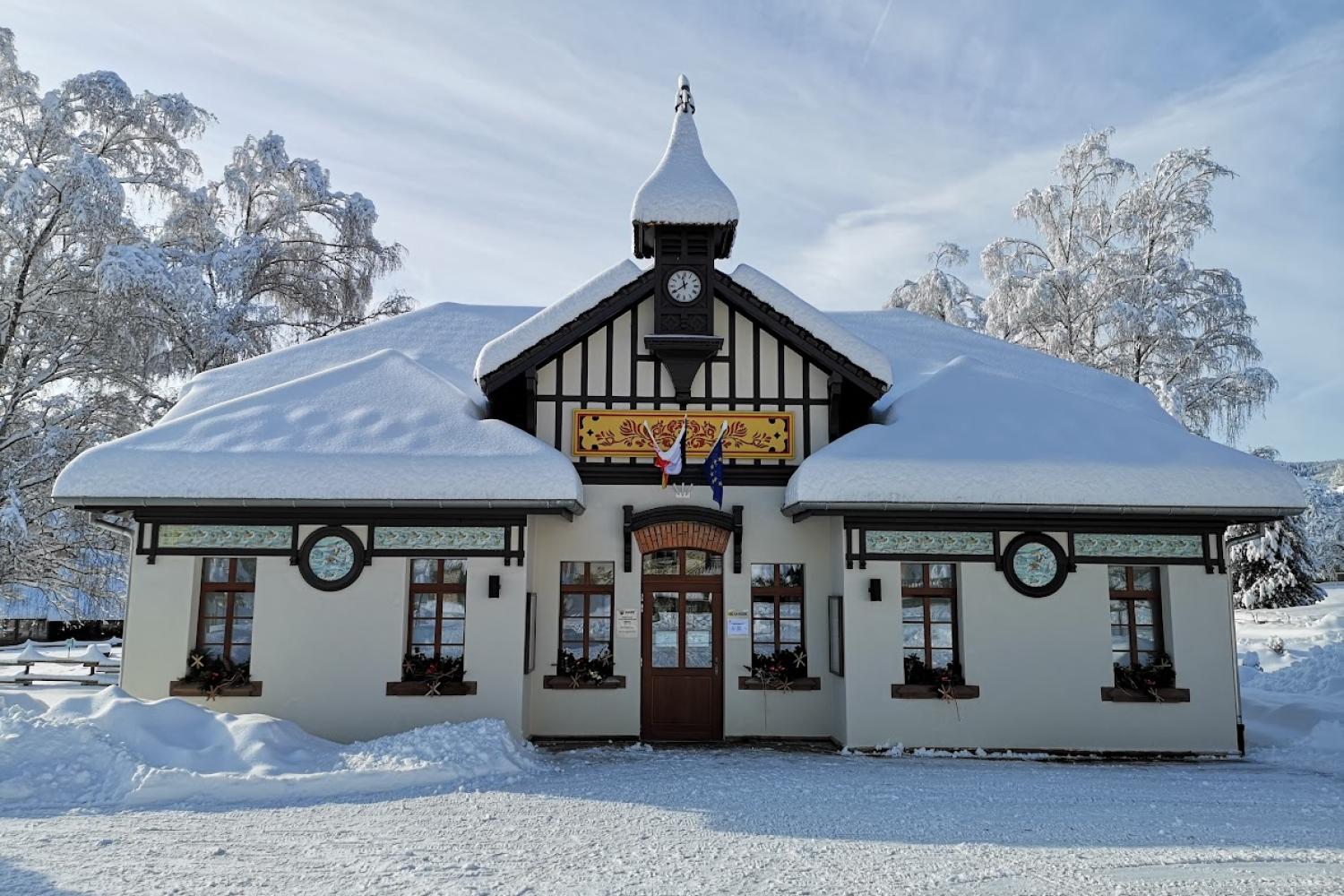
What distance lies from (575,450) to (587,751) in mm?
3626

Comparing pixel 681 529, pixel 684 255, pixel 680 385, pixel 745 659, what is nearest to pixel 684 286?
pixel 684 255

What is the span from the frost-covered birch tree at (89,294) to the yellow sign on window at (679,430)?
10.4 metres

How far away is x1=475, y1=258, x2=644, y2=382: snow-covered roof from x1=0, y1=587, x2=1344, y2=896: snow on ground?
14.2 ft

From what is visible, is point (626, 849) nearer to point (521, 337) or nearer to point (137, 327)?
point (521, 337)

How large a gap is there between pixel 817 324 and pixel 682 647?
4435 millimetres

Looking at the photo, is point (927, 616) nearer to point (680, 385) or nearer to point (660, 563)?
point (660, 563)

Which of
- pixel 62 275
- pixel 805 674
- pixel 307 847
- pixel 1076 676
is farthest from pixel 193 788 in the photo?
pixel 62 275

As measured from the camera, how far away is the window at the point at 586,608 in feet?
36.4

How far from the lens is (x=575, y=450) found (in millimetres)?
11219

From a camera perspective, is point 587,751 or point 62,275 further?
point 62,275

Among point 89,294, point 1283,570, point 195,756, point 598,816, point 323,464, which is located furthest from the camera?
point 1283,570

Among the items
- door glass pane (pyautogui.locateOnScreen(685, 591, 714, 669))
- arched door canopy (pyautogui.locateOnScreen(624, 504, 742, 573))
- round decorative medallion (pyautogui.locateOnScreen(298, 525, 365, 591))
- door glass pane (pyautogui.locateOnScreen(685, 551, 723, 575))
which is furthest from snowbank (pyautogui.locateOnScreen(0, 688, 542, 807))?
door glass pane (pyautogui.locateOnScreen(685, 551, 723, 575))

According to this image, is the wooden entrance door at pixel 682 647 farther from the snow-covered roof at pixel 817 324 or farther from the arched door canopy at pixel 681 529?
the snow-covered roof at pixel 817 324

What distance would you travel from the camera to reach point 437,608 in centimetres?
1052
